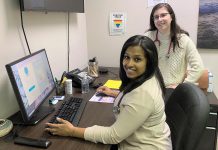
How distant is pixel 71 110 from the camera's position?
5.05ft

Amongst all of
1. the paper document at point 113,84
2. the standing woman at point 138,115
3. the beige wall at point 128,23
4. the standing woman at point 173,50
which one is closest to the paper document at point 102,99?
the paper document at point 113,84

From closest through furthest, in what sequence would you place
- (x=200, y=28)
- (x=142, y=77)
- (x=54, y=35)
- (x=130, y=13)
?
(x=142, y=77) < (x=54, y=35) < (x=200, y=28) < (x=130, y=13)

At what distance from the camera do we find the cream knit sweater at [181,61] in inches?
81.8

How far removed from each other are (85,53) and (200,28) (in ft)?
4.46

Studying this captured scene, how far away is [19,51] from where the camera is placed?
5.29ft

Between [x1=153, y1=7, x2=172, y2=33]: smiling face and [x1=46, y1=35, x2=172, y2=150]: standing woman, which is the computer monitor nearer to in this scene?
[x1=46, y1=35, x2=172, y2=150]: standing woman

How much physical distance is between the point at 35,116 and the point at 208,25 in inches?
78.9

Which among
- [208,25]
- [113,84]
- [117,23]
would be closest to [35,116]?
[113,84]

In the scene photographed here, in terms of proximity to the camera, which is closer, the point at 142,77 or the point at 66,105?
the point at 142,77

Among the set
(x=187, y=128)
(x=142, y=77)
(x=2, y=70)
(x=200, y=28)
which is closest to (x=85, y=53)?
(x=200, y=28)

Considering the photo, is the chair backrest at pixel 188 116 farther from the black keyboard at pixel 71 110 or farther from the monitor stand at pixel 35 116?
the monitor stand at pixel 35 116

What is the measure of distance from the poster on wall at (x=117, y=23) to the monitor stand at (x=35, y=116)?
1.49 meters

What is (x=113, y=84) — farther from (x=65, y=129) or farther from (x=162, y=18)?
(x=65, y=129)

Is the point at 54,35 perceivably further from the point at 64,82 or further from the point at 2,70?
the point at 2,70
